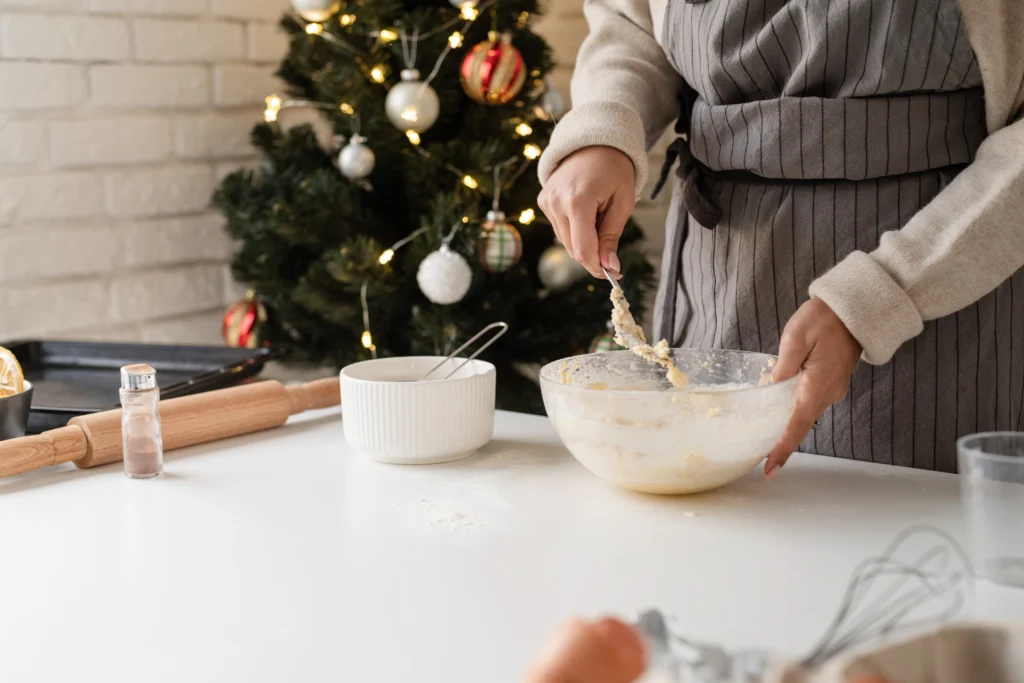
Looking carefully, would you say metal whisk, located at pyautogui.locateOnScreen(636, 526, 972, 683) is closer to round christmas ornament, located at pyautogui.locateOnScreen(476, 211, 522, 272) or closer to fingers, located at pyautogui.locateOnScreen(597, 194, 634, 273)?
fingers, located at pyautogui.locateOnScreen(597, 194, 634, 273)

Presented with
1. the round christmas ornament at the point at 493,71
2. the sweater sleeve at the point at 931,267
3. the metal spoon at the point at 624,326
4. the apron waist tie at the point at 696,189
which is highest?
the round christmas ornament at the point at 493,71

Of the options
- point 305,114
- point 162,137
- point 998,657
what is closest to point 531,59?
point 305,114

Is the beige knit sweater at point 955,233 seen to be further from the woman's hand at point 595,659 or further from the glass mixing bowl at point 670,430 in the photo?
the woman's hand at point 595,659

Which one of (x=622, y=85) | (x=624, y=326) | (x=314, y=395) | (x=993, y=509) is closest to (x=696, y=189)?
(x=622, y=85)

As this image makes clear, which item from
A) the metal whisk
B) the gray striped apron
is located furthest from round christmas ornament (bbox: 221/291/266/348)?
the metal whisk

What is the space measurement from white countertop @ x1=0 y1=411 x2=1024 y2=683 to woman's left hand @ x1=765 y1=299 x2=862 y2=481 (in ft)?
0.15

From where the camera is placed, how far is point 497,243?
79.4 inches

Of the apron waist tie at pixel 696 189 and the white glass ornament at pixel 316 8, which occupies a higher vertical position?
the white glass ornament at pixel 316 8

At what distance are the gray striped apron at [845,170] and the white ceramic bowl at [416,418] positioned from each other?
13.6 inches

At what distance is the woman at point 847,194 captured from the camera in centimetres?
93

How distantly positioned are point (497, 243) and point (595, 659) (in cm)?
155

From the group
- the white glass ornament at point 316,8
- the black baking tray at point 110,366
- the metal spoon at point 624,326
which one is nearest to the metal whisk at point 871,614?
the metal spoon at point 624,326

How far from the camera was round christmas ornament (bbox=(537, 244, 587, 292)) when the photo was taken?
2137mm

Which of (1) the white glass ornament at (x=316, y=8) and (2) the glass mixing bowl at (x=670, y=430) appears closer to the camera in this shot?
(2) the glass mixing bowl at (x=670, y=430)
